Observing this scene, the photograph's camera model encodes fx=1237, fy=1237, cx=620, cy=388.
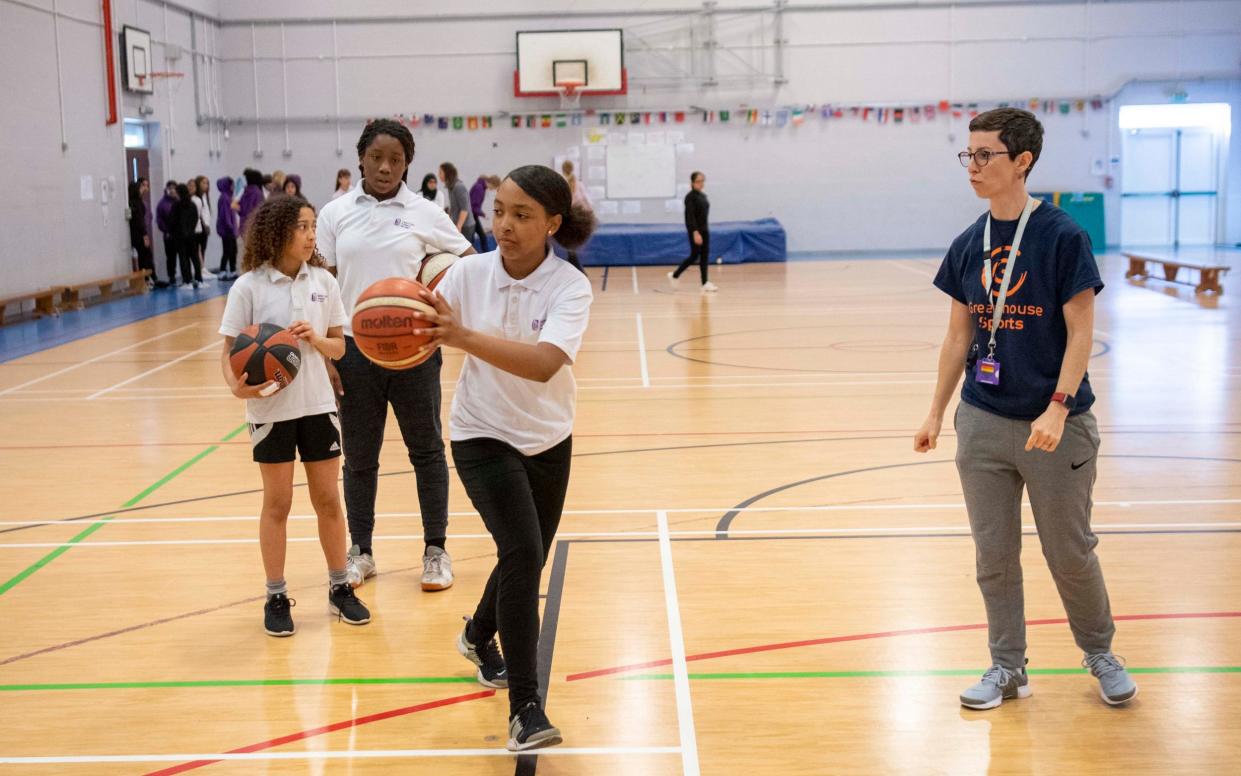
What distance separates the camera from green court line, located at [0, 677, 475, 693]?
4074mm

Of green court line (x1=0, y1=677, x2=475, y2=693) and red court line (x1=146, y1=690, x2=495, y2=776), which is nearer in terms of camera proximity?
red court line (x1=146, y1=690, x2=495, y2=776)

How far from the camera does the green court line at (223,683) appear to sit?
13.4ft

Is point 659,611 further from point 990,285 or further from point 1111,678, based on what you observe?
point 990,285

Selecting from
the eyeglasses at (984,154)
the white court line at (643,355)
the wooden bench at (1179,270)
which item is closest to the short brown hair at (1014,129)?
the eyeglasses at (984,154)

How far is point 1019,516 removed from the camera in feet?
12.3

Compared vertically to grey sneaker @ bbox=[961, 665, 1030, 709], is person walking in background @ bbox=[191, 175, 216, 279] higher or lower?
higher

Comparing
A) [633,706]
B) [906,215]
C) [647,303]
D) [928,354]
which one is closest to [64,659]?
[633,706]

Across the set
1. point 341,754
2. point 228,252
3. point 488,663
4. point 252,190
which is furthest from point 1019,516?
point 228,252

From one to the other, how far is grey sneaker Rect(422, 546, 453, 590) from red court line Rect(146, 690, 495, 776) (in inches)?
42.0

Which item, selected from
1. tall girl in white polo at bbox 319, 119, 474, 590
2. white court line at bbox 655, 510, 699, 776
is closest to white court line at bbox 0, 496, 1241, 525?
white court line at bbox 655, 510, 699, 776

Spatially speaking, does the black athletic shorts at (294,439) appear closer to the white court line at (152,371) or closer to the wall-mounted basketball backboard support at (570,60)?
the white court line at (152,371)

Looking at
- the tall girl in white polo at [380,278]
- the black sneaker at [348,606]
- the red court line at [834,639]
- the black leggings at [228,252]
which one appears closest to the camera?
the red court line at [834,639]

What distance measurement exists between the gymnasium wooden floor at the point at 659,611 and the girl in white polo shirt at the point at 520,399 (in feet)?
1.31

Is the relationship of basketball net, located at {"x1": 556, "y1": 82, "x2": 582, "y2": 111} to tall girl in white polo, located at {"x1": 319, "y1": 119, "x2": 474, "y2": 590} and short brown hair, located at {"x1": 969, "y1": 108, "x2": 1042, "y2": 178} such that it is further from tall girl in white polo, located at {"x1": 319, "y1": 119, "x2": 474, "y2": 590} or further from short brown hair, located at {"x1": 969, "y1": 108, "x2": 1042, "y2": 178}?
short brown hair, located at {"x1": 969, "y1": 108, "x2": 1042, "y2": 178}
